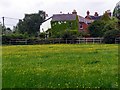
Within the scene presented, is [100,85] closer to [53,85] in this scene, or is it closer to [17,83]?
[53,85]

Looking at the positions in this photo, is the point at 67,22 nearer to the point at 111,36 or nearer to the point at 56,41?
the point at 56,41

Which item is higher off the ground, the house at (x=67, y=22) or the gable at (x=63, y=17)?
the gable at (x=63, y=17)

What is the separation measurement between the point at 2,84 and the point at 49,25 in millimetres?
95691

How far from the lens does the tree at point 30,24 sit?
398 ft

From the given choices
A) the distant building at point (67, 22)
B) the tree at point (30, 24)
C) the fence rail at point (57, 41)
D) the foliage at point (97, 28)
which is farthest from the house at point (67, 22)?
the fence rail at point (57, 41)

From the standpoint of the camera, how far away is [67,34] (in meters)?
73.8

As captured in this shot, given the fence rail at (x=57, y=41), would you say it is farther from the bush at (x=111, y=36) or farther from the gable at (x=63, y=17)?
the gable at (x=63, y=17)

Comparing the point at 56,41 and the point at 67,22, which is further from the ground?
the point at 67,22

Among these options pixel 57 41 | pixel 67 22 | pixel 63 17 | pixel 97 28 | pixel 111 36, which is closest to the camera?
pixel 111 36

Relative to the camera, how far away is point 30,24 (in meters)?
125

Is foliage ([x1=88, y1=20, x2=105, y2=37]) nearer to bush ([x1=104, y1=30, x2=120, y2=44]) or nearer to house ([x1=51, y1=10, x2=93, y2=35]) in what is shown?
bush ([x1=104, y1=30, x2=120, y2=44])

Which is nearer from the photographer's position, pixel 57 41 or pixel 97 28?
pixel 57 41

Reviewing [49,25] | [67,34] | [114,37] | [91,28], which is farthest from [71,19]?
[114,37]

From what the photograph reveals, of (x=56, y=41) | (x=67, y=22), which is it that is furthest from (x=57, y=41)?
(x=67, y=22)
